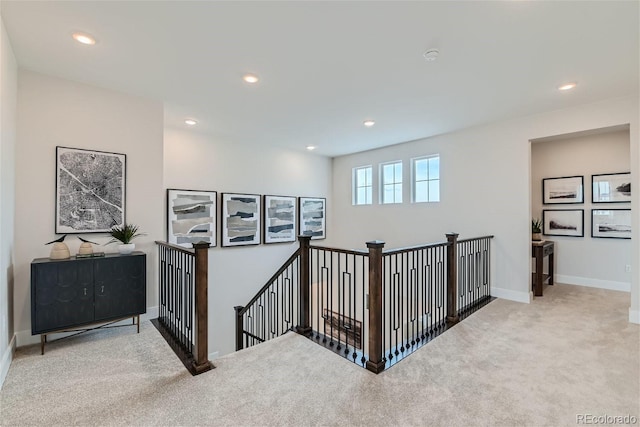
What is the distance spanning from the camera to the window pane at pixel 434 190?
18.3 ft

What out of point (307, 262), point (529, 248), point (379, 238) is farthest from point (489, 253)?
point (307, 262)

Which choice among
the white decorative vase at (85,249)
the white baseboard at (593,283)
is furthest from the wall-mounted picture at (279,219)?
the white baseboard at (593,283)

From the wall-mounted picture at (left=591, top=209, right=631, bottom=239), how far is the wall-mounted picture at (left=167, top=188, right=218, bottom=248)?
6.66m

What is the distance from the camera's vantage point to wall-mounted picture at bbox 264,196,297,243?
20.3 ft

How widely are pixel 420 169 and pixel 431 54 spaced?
3.43 m

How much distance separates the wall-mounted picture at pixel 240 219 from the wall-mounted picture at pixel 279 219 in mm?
209

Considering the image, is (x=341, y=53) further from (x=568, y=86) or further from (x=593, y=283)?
(x=593, y=283)

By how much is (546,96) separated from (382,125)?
215cm

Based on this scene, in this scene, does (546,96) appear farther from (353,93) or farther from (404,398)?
(404,398)

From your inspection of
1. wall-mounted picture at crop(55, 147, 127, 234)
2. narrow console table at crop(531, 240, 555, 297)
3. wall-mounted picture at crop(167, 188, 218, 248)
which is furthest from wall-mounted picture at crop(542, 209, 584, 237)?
wall-mounted picture at crop(55, 147, 127, 234)

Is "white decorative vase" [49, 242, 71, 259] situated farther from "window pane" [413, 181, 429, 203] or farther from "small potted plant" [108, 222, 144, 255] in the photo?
"window pane" [413, 181, 429, 203]

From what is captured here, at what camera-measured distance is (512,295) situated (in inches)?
178

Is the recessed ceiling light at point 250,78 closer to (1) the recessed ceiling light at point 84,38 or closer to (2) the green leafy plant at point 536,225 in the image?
(1) the recessed ceiling light at point 84,38

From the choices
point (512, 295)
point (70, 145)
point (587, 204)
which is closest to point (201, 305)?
point (70, 145)
